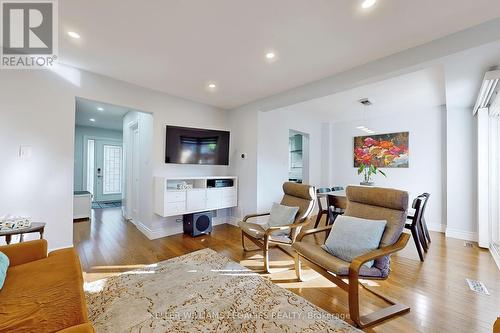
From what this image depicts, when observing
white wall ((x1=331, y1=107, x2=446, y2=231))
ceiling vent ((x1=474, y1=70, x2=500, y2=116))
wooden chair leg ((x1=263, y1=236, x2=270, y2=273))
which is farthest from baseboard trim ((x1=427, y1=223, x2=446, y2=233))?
wooden chair leg ((x1=263, y1=236, x2=270, y2=273))

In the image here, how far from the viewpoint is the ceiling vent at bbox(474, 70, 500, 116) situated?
2.42 meters

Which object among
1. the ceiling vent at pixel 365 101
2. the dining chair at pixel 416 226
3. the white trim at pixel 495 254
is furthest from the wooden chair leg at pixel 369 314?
the ceiling vent at pixel 365 101

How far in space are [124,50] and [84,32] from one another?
40 centimetres

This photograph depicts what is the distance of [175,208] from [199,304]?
1999mm

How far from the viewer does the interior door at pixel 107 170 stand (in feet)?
23.6

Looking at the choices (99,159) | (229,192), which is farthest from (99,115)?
(229,192)

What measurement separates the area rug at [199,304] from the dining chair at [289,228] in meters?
0.39

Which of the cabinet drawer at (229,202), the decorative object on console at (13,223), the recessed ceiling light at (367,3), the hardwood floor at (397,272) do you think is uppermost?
the recessed ceiling light at (367,3)

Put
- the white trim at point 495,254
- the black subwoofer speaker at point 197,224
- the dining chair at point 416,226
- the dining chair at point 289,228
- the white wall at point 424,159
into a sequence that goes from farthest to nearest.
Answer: the white wall at point 424,159 → the black subwoofer speaker at point 197,224 → the dining chair at point 416,226 → the white trim at point 495,254 → the dining chair at point 289,228

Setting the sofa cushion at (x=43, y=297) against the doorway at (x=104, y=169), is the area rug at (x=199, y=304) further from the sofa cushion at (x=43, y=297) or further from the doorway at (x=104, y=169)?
the doorway at (x=104, y=169)

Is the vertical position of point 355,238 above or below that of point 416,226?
above

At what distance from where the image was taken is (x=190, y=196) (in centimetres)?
387
